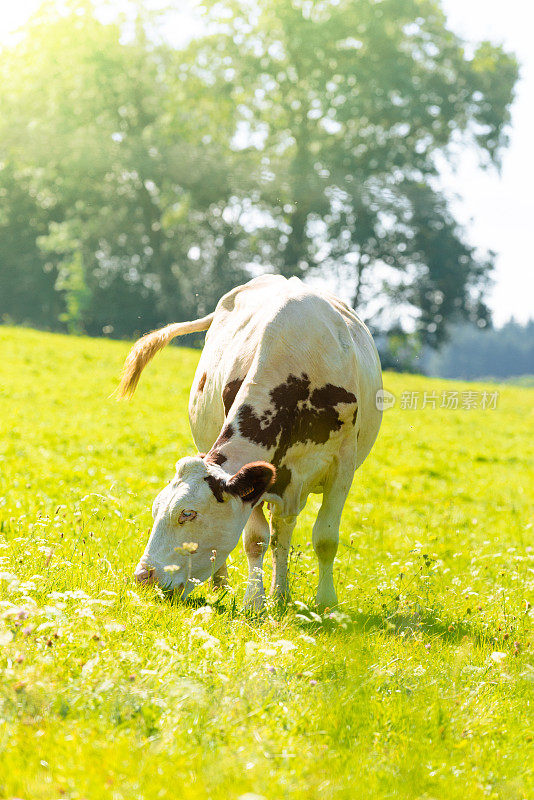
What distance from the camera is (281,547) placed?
19.6ft

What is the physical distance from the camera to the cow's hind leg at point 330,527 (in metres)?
6.09

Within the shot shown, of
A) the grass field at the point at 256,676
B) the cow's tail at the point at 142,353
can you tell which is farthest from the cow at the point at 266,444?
the cow's tail at the point at 142,353

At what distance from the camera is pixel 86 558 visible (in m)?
→ 5.89

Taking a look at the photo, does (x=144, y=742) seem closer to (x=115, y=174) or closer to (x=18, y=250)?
(x=115, y=174)

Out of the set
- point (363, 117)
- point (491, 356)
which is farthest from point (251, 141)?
point (491, 356)

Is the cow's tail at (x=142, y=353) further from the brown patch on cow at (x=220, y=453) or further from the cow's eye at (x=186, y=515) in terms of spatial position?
the cow's eye at (x=186, y=515)

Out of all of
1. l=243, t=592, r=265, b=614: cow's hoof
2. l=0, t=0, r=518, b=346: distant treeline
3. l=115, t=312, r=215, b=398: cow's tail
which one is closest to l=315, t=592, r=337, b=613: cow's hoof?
l=243, t=592, r=265, b=614: cow's hoof

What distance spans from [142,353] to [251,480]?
2.90 m

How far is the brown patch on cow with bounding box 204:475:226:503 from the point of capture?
4.86 metres

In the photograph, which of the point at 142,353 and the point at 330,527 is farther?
the point at 142,353

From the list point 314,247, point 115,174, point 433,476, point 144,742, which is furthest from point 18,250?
point 144,742

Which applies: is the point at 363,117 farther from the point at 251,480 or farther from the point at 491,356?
the point at 491,356

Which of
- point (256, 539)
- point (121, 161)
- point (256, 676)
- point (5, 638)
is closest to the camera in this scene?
point (5, 638)

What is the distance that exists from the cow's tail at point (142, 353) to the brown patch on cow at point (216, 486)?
101 inches
